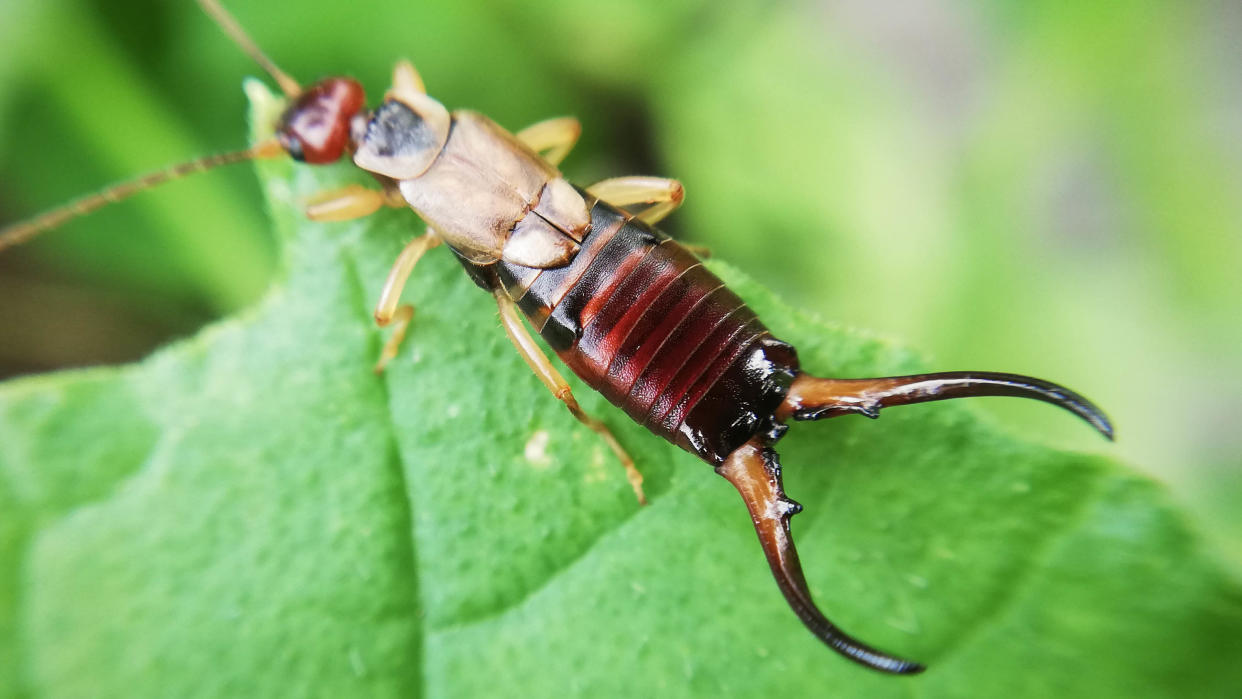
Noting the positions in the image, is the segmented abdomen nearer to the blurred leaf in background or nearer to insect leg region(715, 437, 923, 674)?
insect leg region(715, 437, 923, 674)

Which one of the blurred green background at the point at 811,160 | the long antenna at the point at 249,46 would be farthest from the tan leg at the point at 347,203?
the blurred green background at the point at 811,160

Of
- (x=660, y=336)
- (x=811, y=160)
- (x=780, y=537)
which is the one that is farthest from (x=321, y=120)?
(x=780, y=537)

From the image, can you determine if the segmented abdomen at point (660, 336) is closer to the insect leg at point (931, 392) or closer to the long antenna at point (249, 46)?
the insect leg at point (931, 392)

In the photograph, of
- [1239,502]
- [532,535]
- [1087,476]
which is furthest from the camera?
[1239,502]

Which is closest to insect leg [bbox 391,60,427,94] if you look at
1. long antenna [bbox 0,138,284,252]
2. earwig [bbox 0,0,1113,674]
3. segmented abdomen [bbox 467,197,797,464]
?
earwig [bbox 0,0,1113,674]

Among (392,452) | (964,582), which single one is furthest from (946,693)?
(392,452)

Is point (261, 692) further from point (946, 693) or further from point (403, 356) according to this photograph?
point (946, 693)
